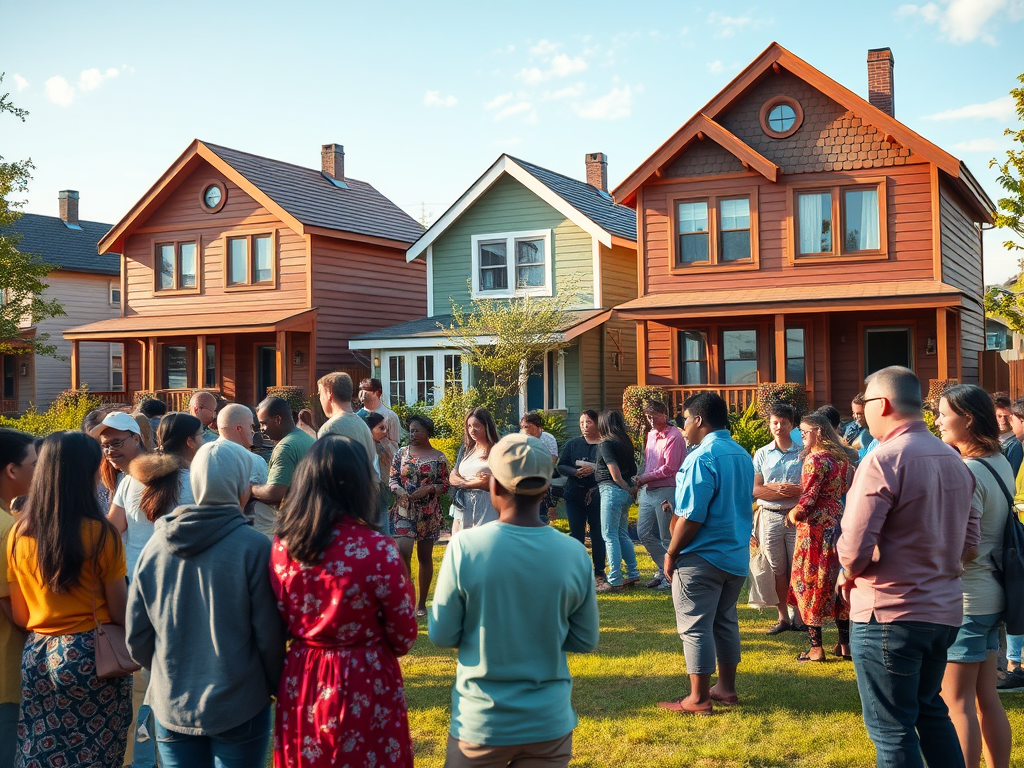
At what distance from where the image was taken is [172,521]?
141 inches

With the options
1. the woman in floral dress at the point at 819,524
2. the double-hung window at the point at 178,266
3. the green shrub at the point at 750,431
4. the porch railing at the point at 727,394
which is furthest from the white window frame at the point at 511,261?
the woman in floral dress at the point at 819,524

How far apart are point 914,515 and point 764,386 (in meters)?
15.3

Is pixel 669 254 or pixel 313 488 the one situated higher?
pixel 669 254

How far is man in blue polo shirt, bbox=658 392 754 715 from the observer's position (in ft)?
19.6

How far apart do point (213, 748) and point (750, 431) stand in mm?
15016

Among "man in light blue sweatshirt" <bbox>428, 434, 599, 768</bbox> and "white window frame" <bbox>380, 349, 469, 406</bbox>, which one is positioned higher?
"white window frame" <bbox>380, 349, 469, 406</bbox>

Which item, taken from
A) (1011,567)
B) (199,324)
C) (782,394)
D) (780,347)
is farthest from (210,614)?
(199,324)

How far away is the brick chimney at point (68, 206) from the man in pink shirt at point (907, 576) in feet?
133

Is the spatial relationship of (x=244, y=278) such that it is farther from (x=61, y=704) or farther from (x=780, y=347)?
(x=61, y=704)

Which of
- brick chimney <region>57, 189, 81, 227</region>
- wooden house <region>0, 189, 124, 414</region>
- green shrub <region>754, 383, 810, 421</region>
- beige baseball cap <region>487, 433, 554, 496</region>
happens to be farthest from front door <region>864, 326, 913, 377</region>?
brick chimney <region>57, 189, 81, 227</region>

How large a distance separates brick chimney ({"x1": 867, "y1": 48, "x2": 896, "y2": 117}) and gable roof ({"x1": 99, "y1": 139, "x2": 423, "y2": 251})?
518 inches

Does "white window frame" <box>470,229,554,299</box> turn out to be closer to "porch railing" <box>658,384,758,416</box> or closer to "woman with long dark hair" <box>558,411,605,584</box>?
"porch railing" <box>658,384,758,416</box>

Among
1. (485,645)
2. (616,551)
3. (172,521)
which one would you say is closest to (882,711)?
(485,645)

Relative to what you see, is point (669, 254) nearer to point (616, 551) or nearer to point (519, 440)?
point (616, 551)
